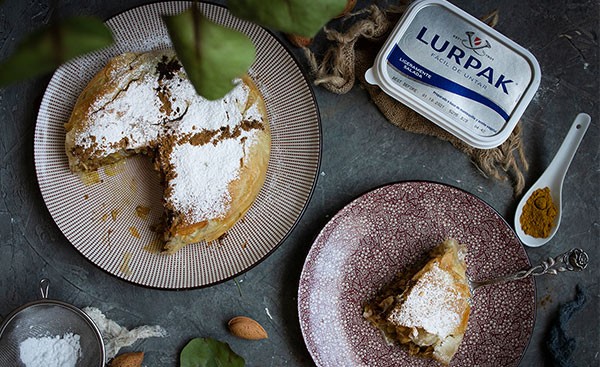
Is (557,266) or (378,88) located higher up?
(378,88)

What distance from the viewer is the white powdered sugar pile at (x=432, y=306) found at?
1617 millimetres

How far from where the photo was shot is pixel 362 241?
1715 mm

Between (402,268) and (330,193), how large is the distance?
0.29 metres

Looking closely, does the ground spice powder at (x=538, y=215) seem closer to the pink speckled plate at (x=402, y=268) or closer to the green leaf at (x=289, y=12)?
the pink speckled plate at (x=402, y=268)

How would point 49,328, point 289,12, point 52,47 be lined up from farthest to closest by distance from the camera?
point 49,328, point 289,12, point 52,47

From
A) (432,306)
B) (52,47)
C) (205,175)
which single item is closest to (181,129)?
(205,175)

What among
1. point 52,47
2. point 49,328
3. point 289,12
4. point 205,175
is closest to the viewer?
point 52,47

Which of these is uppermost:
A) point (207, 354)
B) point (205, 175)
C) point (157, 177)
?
point (205, 175)

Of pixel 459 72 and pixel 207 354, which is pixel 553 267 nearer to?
pixel 459 72

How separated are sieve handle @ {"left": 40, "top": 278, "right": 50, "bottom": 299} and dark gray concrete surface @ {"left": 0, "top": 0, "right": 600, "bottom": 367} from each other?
17 mm

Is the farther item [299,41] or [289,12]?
[299,41]

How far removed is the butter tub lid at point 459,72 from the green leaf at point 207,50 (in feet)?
3.12

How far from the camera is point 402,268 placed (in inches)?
68.1

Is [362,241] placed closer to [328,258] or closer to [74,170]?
[328,258]
